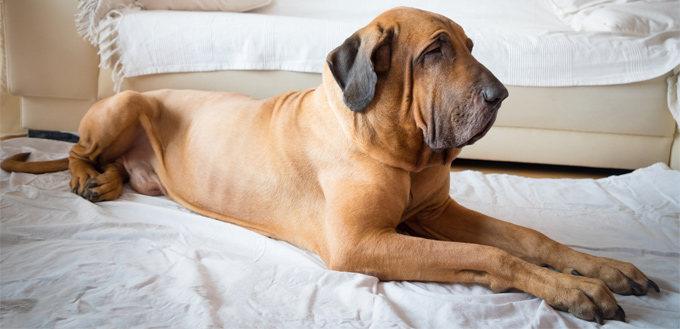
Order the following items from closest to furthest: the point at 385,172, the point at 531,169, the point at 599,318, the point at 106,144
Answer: the point at 599,318
the point at 385,172
the point at 106,144
the point at 531,169

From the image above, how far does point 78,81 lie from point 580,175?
3396 millimetres

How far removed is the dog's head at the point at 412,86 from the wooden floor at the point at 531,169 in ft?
5.81

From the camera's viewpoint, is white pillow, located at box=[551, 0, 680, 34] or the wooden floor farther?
white pillow, located at box=[551, 0, 680, 34]

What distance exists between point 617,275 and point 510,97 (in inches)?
67.7

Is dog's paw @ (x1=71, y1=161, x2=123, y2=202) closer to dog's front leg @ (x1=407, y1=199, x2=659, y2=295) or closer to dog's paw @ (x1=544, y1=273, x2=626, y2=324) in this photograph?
dog's front leg @ (x1=407, y1=199, x2=659, y2=295)

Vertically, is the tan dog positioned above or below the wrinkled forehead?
below

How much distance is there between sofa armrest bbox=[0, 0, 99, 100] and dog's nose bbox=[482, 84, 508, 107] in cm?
277

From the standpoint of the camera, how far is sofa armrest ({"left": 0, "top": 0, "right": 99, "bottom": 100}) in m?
3.03

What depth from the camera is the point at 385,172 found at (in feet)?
5.18

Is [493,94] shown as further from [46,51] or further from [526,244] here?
[46,51]

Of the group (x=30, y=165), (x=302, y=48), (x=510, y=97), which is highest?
(x=302, y=48)

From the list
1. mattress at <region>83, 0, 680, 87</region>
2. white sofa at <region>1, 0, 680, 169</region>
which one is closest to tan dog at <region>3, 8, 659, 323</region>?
mattress at <region>83, 0, 680, 87</region>

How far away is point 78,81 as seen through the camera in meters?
3.19

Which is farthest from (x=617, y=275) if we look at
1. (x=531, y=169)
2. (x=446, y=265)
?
(x=531, y=169)
